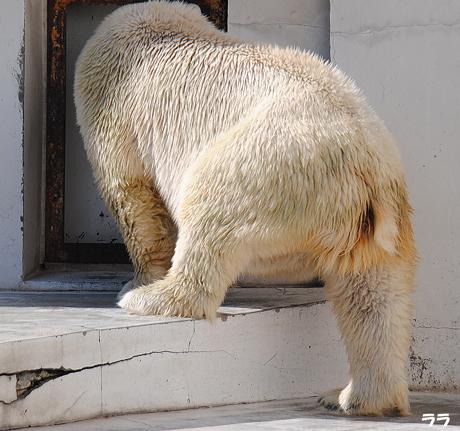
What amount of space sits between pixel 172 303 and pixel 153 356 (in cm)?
26

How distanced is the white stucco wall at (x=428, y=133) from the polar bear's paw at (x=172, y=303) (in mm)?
1366

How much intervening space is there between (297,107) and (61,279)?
201 centimetres

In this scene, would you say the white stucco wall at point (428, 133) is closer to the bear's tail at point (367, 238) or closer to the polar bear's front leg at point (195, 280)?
the bear's tail at point (367, 238)

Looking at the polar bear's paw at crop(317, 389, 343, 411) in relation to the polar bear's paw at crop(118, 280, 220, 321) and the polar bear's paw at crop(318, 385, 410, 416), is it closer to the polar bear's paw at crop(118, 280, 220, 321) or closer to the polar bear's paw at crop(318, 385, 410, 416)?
the polar bear's paw at crop(318, 385, 410, 416)

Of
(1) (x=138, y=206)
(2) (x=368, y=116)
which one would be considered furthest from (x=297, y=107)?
(1) (x=138, y=206)

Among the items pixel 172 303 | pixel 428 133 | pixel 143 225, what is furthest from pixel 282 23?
pixel 172 303

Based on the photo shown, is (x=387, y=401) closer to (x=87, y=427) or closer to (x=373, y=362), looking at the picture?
(x=373, y=362)

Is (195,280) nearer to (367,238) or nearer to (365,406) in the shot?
(367,238)

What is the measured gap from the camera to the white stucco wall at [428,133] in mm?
3271

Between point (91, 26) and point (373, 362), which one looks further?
point (91, 26)

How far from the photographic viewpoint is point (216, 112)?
8.98 ft

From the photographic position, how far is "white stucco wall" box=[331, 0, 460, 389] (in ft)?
10.7

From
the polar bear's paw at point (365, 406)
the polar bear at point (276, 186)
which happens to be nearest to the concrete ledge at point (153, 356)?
the polar bear at point (276, 186)

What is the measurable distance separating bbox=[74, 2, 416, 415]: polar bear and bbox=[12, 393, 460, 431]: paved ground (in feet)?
0.28
